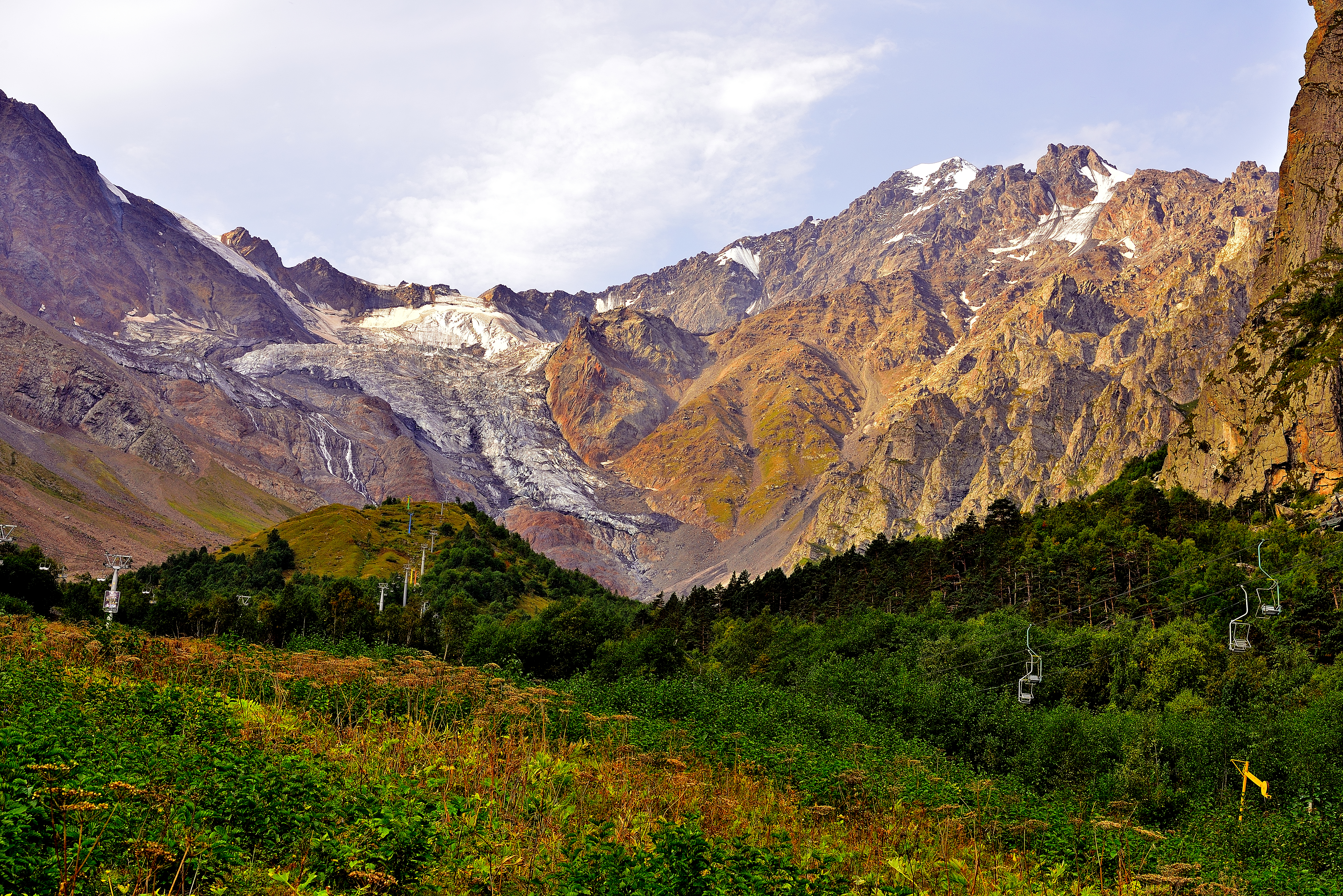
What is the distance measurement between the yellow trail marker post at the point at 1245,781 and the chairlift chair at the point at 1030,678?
9.67m

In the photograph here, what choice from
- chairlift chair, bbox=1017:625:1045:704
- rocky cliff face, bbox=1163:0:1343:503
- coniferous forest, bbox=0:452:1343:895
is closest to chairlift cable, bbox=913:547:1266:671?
coniferous forest, bbox=0:452:1343:895

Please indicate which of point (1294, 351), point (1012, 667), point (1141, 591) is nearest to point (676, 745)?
point (1012, 667)

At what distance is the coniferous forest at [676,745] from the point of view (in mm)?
9680

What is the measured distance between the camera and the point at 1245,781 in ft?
140

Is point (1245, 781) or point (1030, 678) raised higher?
point (1030, 678)

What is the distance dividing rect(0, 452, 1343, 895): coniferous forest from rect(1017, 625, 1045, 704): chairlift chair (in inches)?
46.3

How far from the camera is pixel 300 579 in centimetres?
10569

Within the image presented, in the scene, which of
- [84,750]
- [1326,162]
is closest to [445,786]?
[84,750]

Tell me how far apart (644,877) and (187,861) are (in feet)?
14.2

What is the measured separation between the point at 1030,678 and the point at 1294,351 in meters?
89.2

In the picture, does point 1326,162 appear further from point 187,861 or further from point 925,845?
point 187,861

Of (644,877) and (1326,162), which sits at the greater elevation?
(1326,162)

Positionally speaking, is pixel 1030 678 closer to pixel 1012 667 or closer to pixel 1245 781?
pixel 1245 781

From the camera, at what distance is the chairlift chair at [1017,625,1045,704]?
164 feet
